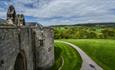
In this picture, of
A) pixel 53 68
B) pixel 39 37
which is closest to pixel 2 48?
pixel 39 37

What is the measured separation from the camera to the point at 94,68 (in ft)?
96.0

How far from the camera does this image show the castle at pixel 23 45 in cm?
1370

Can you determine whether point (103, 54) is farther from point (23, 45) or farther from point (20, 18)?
point (23, 45)

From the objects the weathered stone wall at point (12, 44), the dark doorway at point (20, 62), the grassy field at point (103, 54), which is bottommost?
the grassy field at point (103, 54)

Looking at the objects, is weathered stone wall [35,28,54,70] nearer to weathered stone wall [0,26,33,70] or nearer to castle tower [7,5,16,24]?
weathered stone wall [0,26,33,70]

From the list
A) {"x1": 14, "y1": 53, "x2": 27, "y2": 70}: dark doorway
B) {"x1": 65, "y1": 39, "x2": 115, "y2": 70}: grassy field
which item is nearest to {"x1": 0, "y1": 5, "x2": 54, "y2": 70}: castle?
{"x1": 14, "y1": 53, "x2": 27, "y2": 70}: dark doorway

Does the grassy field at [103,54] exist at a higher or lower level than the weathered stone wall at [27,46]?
lower

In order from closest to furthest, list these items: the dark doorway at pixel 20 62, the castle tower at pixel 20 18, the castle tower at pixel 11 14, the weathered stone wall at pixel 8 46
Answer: the weathered stone wall at pixel 8 46, the dark doorway at pixel 20 62, the castle tower at pixel 11 14, the castle tower at pixel 20 18

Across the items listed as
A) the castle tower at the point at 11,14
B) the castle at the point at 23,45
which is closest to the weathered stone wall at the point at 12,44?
the castle at the point at 23,45

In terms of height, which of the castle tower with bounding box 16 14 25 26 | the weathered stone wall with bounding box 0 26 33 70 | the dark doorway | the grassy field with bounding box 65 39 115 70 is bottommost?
the grassy field with bounding box 65 39 115 70

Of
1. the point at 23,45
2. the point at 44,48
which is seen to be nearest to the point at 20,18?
the point at 23,45

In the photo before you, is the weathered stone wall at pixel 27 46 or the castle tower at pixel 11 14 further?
Answer: the castle tower at pixel 11 14

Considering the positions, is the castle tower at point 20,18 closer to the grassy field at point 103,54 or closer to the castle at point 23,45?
the castle at point 23,45

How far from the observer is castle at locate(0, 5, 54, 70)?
1370 centimetres
